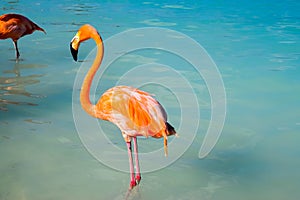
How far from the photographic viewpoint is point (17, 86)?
5.06 meters

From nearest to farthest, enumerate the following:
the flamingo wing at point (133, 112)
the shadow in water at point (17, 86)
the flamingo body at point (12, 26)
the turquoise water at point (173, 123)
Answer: the flamingo wing at point (133, 112)
the turquoise water at point (173, 123)
the shadow in water at point (17, 86)
the flamingo body at point (12, 26)

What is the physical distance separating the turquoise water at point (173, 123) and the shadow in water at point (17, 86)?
0.03 feet

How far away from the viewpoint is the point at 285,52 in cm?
698

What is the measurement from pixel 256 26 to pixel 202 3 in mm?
3852

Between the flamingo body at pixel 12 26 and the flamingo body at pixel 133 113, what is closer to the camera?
the flamingo body at pixel 133 113

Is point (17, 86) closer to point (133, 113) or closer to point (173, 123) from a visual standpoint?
point (173, 123)

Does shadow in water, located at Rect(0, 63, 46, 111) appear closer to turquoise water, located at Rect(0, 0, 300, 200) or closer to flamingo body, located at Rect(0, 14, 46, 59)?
turquoise water, located at Rect(0, 0, 300, 200)

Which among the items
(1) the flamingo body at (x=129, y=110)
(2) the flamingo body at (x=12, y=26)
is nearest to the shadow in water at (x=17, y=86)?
(2) the flamingo body at (x=12, y=26)

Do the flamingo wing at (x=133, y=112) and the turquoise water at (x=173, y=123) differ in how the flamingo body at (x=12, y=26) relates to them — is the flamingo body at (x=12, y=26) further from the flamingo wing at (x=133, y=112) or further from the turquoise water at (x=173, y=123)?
the flamingo wing at (x=133, y=112)

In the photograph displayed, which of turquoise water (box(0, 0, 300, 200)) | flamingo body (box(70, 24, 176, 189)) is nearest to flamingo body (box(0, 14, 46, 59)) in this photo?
turquoise water (box(0, 0, 300, 200))

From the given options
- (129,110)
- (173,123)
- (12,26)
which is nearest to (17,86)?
(12,26)

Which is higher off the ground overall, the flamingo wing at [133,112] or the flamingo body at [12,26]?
the flamingo wing at [133,112]

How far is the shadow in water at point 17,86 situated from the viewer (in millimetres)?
4586

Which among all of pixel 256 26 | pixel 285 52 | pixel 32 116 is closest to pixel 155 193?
pixel 32 116
